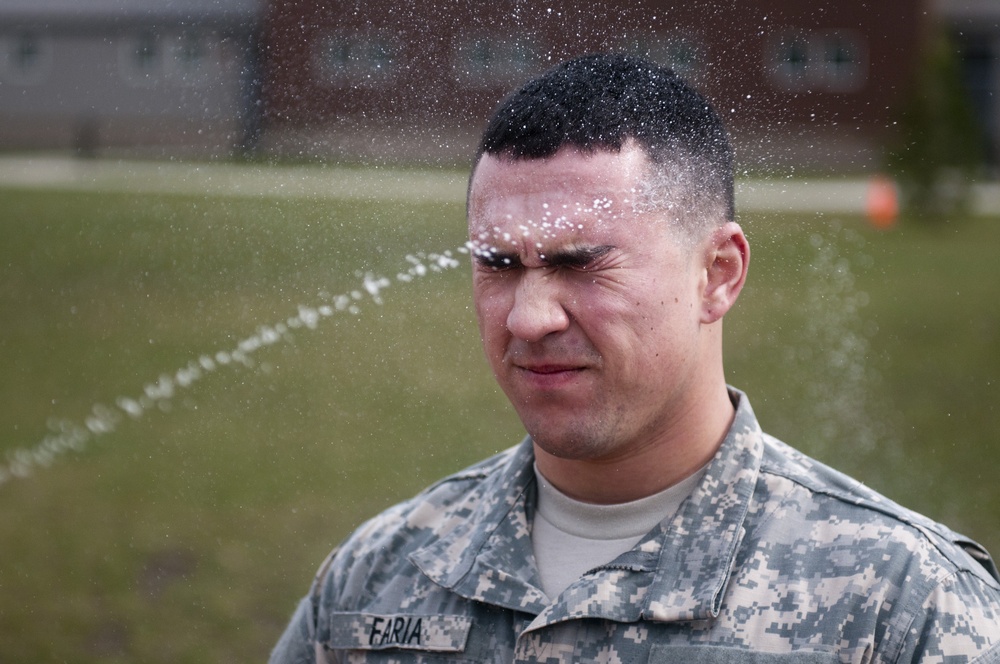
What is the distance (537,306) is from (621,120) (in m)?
0.25

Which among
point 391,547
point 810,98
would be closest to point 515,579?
point 391,547

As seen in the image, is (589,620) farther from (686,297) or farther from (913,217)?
(913,217)

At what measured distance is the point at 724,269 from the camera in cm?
151

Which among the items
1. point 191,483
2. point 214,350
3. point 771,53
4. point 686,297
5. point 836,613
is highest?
point 771,53

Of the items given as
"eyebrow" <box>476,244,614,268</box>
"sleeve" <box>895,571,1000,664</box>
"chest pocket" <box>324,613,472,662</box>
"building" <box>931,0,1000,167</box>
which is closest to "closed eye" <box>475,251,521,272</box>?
"eyebrow" <box>476,244,614,268</box>

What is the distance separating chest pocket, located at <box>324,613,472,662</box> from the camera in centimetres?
169

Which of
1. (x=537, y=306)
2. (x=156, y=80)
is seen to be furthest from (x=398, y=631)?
(x=156, y=80)

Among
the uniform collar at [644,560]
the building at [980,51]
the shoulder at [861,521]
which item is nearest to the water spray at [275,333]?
the uniform collar at [644,560]

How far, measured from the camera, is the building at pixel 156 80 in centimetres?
175

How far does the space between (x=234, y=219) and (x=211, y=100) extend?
8.5 inches

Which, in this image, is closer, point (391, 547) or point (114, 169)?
point (391, 547)

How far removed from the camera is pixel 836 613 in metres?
1.48

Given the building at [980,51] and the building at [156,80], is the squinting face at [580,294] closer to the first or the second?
the building at [156,80]

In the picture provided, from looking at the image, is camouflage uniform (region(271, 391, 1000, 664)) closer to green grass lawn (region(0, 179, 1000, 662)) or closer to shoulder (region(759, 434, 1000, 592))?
shoulder (region(759, 434, 1000, 592))
